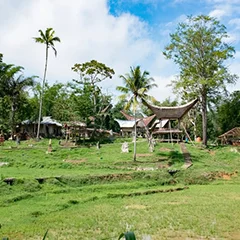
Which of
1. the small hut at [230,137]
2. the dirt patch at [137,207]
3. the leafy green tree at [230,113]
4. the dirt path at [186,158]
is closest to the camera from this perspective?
the dirt patch at [137,207]

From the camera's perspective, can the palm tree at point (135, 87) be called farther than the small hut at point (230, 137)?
No

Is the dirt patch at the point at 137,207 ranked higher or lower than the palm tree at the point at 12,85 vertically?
lower

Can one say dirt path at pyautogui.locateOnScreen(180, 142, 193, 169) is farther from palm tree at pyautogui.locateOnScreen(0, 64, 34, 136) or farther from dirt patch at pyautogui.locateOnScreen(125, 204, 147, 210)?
palm tree at pyautogui.locateOnScreen(0, 64, 34, 136)

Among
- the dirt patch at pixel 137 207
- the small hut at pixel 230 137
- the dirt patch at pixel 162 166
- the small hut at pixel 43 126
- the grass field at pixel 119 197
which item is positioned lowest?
the dirt patch at pixel 137 207

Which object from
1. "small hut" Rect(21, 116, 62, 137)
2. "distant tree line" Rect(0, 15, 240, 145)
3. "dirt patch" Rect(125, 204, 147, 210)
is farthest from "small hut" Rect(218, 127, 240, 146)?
"dirt patch" Rect(125, 204, 147, 210)

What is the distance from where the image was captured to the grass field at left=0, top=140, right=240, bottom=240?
906cm

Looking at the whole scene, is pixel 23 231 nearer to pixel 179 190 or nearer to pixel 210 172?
pixel 179 190

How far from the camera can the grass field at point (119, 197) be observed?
906 cm

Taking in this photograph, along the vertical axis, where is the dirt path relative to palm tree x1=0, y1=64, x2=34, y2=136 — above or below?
below

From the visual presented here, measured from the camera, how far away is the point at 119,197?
14.6 m

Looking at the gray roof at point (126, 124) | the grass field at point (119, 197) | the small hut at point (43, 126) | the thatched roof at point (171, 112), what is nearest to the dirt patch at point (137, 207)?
the grass field at point (119, 197)

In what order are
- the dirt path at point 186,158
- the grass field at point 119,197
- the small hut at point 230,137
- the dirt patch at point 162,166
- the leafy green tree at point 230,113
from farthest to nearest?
the leafy green tree at point 230,113
the small hut at point 230,137
the dirt path at point 186,158
the dirt patch at point 162,166
the grass field at point 119,197

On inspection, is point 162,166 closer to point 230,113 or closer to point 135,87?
point 135,87

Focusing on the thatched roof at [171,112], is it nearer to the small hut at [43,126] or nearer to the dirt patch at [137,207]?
the small hut at [43,126]
